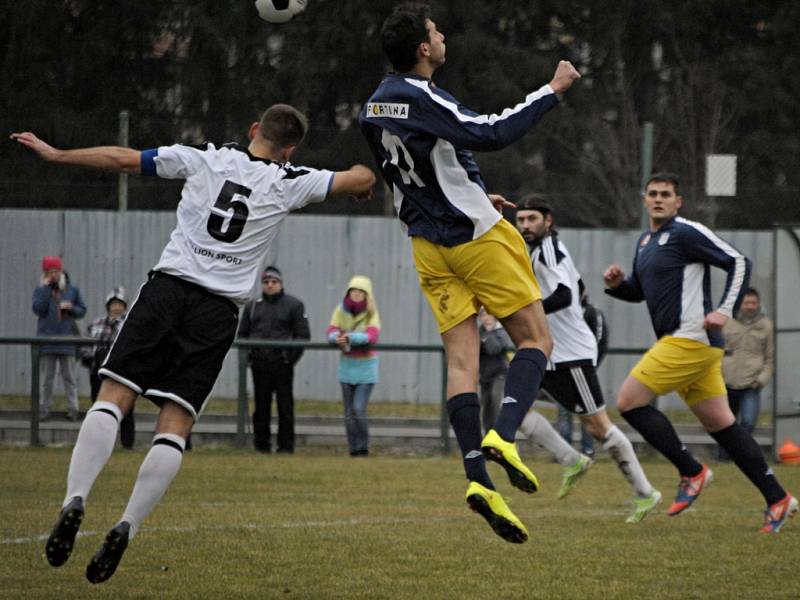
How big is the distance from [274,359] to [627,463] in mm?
5983

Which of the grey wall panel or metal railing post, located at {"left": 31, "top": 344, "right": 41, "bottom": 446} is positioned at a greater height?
the grey wall panel

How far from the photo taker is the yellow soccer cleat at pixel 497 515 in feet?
21.9

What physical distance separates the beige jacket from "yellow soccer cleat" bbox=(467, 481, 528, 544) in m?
9.55

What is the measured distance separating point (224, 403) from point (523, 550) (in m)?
7.54

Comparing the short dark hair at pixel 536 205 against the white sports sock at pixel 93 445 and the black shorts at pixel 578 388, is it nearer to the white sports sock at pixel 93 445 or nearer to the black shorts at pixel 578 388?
the black shorts at pixel 578 388

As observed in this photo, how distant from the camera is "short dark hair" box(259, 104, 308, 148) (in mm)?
7402

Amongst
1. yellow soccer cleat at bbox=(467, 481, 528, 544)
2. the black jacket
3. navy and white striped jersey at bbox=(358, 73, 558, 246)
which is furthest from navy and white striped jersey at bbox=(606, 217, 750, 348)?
the black jacket

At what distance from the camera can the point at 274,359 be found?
15.9 metres

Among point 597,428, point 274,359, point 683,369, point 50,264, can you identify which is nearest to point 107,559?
point 683,369

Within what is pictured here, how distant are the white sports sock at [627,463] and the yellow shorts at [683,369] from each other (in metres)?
0.75

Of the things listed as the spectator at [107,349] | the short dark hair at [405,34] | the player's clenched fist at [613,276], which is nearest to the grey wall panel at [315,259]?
the spectator at [107,349]

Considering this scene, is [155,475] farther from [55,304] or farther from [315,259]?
[315,259]

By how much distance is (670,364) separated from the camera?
10.1 m

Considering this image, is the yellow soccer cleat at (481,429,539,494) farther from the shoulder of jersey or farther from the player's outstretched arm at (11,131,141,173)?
the shoulder of jersey
